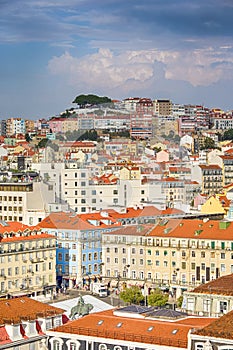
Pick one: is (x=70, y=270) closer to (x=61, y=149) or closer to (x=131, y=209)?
(x=131, y=209)

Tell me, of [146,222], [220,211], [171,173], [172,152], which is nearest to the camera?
[146,222]

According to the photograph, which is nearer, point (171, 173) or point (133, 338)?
point (133, 338)

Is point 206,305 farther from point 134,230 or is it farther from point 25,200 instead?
point 25,200

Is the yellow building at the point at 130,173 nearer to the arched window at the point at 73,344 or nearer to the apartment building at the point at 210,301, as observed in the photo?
the apartment building at the point at 210,301

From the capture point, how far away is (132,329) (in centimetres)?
1991

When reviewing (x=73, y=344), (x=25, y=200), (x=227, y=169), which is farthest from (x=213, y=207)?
(x=73, y=344)

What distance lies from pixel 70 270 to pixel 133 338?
80.8 feet

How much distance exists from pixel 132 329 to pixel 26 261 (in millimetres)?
20924

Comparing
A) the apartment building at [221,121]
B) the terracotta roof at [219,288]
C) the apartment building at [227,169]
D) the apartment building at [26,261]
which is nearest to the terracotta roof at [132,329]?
the terracotta roof at [219,288]

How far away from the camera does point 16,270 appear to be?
131 feet

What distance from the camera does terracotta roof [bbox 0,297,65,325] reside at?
2189cm

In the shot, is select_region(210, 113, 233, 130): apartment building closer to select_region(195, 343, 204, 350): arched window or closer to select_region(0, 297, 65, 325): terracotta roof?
select_region(0, 297, 65, 325): terracotta roof

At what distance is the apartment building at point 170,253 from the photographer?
4044 cm

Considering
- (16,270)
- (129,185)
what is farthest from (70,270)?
(129,185)
